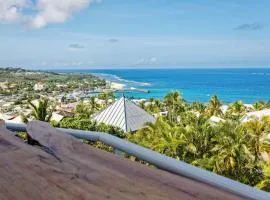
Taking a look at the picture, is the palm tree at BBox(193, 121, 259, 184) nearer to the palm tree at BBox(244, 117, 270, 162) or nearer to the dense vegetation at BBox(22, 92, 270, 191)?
the dense vegetation at BBox(22, 92, 270, 191)

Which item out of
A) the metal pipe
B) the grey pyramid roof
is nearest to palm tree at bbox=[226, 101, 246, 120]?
Answer: the grey pyramid roof

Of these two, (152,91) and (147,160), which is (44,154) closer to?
(147,160)

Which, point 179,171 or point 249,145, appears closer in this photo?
point 179,171

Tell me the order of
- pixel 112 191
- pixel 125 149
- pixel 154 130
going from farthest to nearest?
1. pixel 154 130
2. pixel 125 149
3. pixel 112 191

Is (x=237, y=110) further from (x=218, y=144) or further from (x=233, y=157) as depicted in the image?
(x=233, y=157)

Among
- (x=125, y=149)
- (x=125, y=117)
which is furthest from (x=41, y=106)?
(x=125, y=149)

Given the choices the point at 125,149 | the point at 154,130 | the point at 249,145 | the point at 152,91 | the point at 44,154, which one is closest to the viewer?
the point at 44,154

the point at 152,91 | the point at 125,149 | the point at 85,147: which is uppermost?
the point at 85,147
